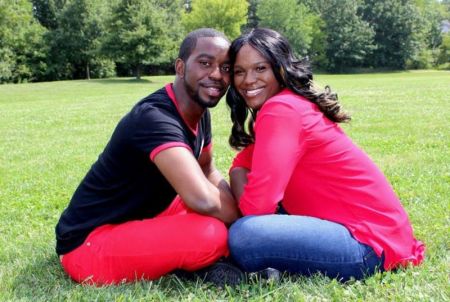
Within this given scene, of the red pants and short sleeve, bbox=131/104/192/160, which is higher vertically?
short sleeve, bbox=131/104/192/160

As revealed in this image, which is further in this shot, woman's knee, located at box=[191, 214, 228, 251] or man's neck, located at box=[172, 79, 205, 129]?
man's neck, located at box=[172, 79, 205, 129]

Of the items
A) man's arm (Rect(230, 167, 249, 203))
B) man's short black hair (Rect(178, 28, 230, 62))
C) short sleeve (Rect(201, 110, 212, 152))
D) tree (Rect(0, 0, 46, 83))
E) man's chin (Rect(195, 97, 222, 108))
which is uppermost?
man's short black hair (Rect(178, 28, 230, 62))

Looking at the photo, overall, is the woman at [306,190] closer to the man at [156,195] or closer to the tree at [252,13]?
the man at [156,195]

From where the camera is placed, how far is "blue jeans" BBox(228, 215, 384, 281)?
2893mm

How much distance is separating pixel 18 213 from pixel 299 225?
332cm

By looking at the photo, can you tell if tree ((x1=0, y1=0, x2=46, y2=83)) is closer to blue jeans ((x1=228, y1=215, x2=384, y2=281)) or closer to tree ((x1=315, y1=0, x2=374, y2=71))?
tree ((x1=315, y1=0, x2=374, y2=71))

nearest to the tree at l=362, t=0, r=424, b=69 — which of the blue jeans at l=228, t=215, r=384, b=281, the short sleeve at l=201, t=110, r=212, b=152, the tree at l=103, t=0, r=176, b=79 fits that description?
the tree at l=103, t=0, r=176, b=79

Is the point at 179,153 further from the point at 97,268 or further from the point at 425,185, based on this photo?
the point at 425,185

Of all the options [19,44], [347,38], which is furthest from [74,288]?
[347,38]

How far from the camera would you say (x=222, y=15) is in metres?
58.1

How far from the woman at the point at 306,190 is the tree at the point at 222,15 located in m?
55.7

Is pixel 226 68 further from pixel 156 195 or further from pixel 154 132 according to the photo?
pixel 156 195

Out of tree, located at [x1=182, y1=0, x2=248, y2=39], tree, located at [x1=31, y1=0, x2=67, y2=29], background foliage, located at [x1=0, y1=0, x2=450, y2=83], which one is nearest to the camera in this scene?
background foliage, located at [x1=0, y1=0, x2=450, y2=83]

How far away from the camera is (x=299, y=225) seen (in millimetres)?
2912
